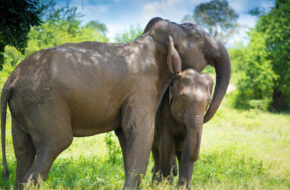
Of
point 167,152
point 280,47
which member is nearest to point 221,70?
point 167,152

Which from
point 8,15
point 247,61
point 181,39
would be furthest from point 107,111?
point 247,61

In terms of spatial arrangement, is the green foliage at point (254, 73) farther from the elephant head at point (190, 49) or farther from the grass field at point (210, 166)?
the elephant head at point (190, 49)

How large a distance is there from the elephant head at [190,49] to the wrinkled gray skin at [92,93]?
0.02 meters

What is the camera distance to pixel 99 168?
251 inches

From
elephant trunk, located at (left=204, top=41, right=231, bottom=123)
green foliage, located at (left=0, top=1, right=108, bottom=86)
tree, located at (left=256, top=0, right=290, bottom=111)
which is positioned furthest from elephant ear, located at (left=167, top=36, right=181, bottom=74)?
tree, located at (left=256, top=0, right=290, bottom=111)

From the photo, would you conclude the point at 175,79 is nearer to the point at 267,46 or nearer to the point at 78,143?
the point at 78,143

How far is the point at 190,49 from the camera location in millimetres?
4785

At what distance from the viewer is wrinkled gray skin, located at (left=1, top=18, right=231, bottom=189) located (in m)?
3.69

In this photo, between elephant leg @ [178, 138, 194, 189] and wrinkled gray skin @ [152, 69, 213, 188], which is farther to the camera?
elephant leg @ [178, 138, 194, 189]

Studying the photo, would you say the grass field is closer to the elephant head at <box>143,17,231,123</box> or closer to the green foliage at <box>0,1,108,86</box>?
the elephant head at <box>143,17,231,123</box>

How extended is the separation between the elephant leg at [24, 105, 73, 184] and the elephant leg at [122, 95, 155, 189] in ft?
2.80

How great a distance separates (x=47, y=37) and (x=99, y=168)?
47.5 feet

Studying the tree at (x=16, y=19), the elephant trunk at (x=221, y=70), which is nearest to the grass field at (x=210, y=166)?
the elephant trunk at (x=221, y=70)

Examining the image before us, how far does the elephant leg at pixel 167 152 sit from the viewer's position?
15.7 feet
